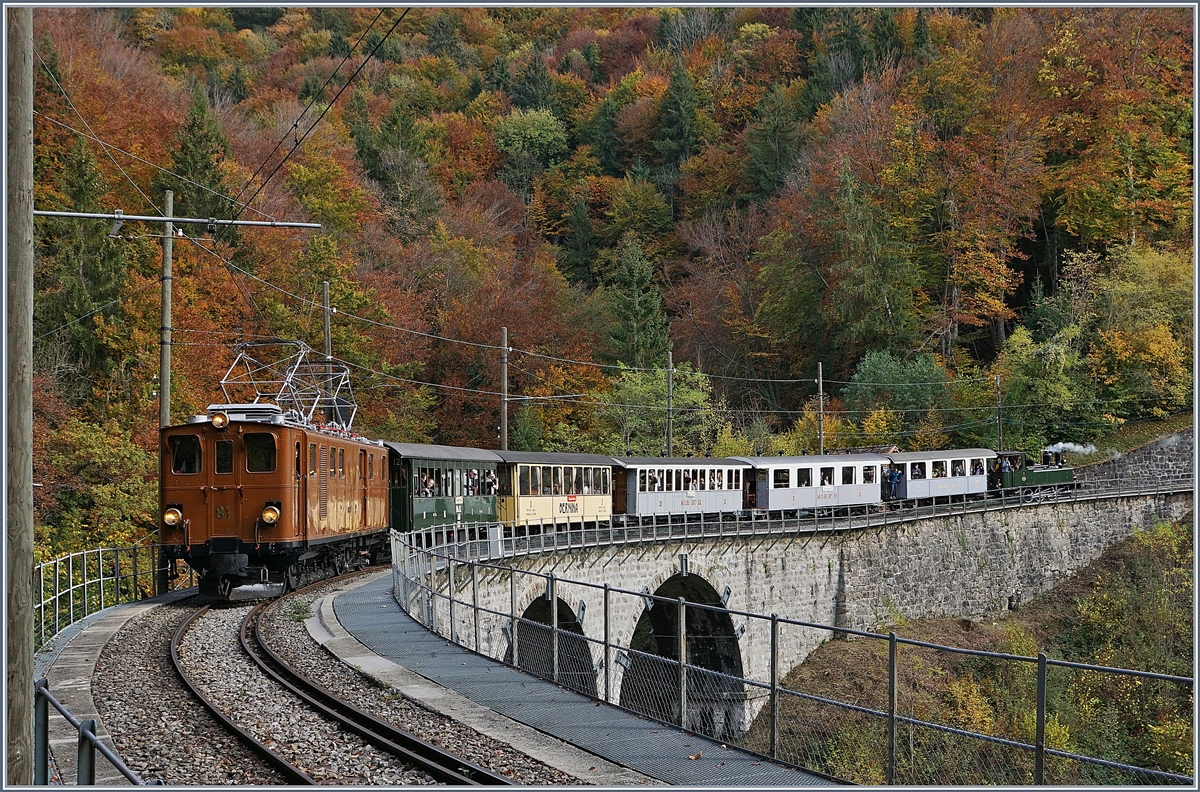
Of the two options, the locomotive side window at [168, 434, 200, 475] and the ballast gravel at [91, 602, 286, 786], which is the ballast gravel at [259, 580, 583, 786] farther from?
the locomotive side window at [168, 434, 200, 475]

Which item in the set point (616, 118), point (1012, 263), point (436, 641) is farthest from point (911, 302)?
point (436, 641)

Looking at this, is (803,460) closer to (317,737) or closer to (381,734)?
(381,734)

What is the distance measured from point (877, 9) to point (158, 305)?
5865 centimetres

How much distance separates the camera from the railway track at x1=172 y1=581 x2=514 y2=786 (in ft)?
28.9

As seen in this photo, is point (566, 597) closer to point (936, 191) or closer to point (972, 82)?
point (936, 191)

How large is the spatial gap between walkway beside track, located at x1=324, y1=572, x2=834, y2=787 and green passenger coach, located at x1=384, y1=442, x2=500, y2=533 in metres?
13.7

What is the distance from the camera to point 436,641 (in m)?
15.2

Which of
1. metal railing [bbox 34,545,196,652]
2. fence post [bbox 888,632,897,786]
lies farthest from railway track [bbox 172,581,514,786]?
metal railing [bbox 34,545,196,652]

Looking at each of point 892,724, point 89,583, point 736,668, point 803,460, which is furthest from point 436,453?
point 892,724

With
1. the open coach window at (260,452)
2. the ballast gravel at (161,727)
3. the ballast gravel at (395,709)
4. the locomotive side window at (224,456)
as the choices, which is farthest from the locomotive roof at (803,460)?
the ballast gravel at (161,727)

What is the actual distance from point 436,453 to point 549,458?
5.76 metres

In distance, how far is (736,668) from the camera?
37.8m

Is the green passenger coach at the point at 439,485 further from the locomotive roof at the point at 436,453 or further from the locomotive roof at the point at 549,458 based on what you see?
the locomotive roof at the point at 549,458

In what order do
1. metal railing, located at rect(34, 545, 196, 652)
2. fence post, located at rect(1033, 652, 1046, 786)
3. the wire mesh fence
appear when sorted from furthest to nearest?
the wire mesh fence < metal railing, located at rect(34, 545, 196, 652) < fence post, located at rect(1033, 652, 1046, 786)
